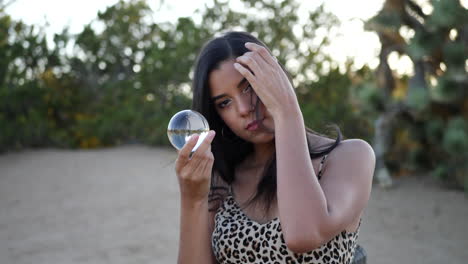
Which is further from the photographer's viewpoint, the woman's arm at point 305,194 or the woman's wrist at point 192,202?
the woman's wrist at point 192,202

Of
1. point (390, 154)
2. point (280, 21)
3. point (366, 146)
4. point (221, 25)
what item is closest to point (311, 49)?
point (280, 21)

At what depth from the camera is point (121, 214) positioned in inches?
257

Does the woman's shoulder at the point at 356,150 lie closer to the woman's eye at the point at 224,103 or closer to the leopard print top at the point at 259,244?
the leopard print top at the point at 259,244

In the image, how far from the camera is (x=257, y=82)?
1718mm

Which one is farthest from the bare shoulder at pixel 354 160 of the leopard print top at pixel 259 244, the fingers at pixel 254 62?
the fingers at pixel 254 62

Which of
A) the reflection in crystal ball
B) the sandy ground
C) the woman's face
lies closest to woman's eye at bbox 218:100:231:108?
the woman's face

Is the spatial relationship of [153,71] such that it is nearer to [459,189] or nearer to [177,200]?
[177,200]

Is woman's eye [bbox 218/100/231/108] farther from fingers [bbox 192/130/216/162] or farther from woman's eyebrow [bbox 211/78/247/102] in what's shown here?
fingers [bbox 192/130/216/162]

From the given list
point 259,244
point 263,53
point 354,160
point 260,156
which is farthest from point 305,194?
point 260,156

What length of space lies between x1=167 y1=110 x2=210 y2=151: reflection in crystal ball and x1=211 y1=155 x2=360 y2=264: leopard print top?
19.5 inches

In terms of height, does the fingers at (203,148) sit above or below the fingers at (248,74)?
below

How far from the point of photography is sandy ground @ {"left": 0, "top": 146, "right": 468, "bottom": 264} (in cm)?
521

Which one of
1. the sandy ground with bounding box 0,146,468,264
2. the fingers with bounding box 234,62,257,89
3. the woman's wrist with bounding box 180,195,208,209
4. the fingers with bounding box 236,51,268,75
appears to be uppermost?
the fingers with bounding box 236,51,268,75

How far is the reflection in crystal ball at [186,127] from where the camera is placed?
173cm
